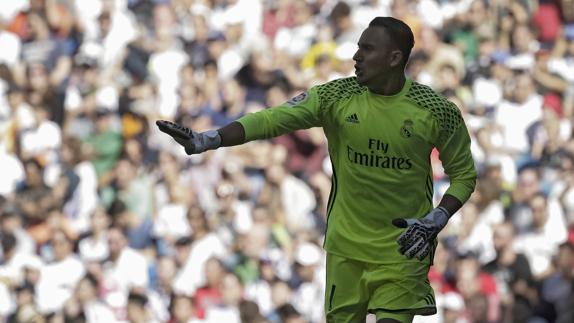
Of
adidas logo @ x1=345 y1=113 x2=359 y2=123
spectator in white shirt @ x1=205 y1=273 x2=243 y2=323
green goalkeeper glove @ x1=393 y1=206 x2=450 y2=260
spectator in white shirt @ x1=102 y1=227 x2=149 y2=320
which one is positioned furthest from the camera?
spectator in white shirt @ x1=102 y1=227 x2=149 y2=320

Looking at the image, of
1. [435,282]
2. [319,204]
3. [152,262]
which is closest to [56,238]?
[152,262]

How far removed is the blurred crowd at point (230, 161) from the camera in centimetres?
1462

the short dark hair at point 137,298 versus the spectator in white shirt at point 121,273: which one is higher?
the spectator in white shirt at point 121,273

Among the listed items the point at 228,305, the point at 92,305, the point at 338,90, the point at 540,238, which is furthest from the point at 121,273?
the point at 338,90

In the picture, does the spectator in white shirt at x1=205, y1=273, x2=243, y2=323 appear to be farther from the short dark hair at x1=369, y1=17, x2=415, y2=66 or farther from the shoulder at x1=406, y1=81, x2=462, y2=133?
the short dark hair at x1=369, y1=17, x2=415, y2=66

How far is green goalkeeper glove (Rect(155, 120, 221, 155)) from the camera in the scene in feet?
26.5

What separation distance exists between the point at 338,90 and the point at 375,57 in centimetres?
34

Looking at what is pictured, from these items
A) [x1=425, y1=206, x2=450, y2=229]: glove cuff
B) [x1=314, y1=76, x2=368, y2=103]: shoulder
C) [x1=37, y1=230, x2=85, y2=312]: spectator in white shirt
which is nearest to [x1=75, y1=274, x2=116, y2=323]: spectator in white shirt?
[x1=37, y1=230, x2=85, y2=312]: spectator in white shirt

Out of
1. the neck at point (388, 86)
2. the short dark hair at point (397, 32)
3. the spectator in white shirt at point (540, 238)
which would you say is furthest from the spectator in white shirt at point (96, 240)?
the short dark hair at point (397, 32)

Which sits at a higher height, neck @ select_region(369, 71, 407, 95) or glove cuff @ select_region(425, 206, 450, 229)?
neck @ select_region(369, 71, 407, 95)

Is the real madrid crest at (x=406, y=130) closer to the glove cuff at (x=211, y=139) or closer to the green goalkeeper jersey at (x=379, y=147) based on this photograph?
the green goalkeeper jersey at (x=379, y=147)

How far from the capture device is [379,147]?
8.84m

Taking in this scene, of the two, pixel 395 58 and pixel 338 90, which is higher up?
pixel 395 58

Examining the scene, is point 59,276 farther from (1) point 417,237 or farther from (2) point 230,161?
(1) point 417,237
